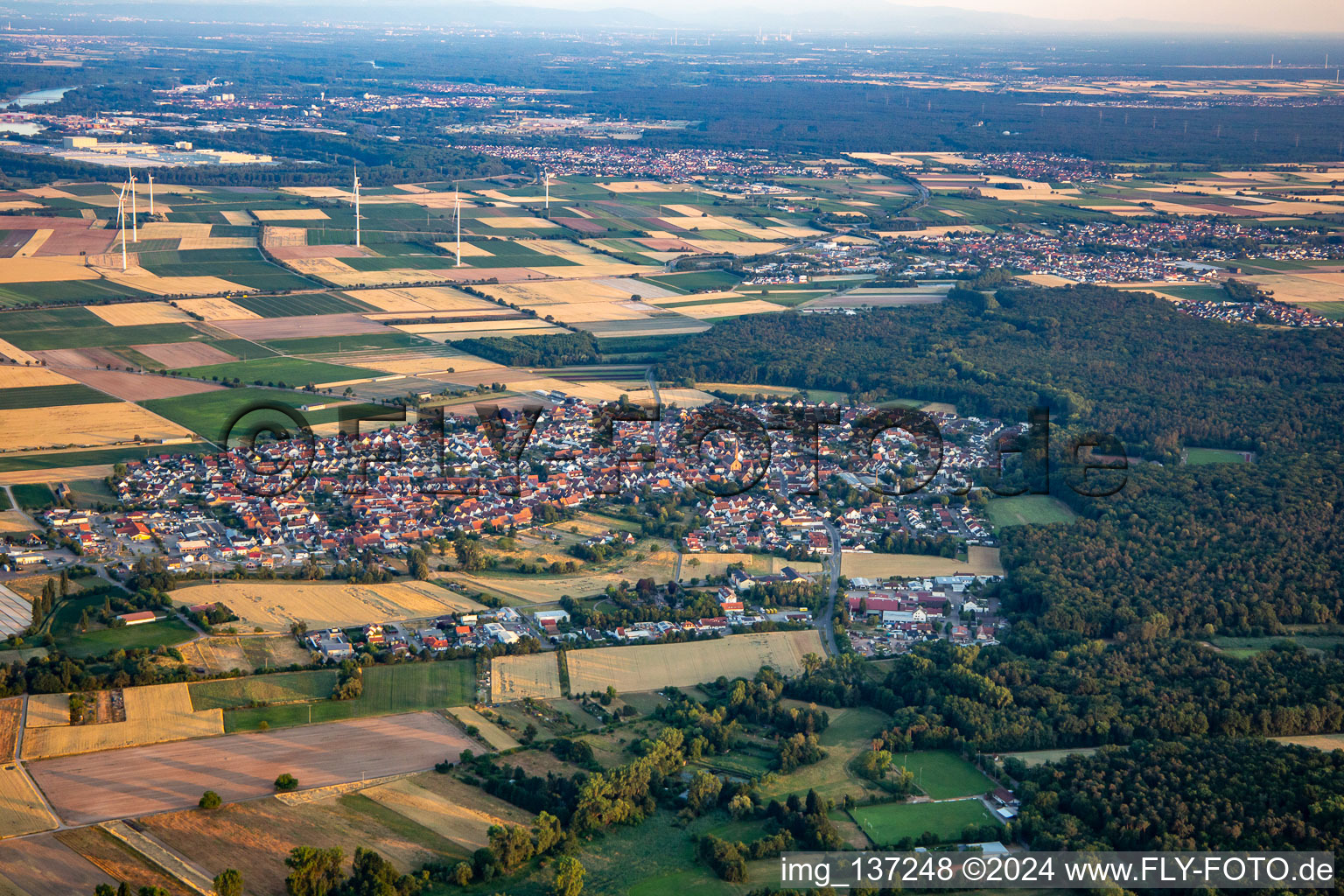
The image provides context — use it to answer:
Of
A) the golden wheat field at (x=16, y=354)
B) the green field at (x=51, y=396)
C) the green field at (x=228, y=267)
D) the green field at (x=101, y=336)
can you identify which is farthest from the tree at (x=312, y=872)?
the green field at (x=228, y=267)

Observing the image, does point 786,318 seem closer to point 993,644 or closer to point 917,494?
point 917,494

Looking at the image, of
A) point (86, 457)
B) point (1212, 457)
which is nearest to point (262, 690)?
point (86, 457)

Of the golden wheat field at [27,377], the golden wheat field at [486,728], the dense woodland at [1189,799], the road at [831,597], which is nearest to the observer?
the dense woodland at [1189,799]

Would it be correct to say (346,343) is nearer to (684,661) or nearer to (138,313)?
(138,313)

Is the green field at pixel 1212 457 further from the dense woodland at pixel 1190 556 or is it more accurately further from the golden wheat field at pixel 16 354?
the golden wheat field at pixel 16 354

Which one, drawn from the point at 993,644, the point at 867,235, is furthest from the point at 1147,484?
the point at 867,235

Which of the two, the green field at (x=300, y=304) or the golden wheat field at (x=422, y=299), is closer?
the green field at (x=300, y=304)
